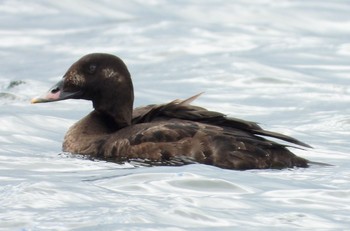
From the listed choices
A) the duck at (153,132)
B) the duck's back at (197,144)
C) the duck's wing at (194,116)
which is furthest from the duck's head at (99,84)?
the duck's back at (197,144)

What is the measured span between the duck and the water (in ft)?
0.38

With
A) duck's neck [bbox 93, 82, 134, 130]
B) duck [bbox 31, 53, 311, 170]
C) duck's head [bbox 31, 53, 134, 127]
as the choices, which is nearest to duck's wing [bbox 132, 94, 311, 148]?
duck [bbox 31, 53, 311, 170]

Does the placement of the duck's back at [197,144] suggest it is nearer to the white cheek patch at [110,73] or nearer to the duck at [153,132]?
the duck at [153,132]

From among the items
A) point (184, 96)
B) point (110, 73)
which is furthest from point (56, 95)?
point (184, 96)

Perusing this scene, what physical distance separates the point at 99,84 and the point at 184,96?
4.21 m

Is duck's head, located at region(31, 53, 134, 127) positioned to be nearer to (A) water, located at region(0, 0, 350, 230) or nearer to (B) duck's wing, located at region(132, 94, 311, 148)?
(B) duck's wing, located at region(132, 94, 311, 148)

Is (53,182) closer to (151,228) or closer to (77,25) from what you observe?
(151,228)

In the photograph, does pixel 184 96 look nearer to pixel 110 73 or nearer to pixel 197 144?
pixel 110 73

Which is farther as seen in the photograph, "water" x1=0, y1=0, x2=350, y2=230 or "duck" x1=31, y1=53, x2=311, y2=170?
"duck" x1=31, y1=53, x2=311, y2=170

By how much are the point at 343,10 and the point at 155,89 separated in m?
5.96

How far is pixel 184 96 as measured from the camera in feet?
50.0

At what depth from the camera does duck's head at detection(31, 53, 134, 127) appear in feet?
36.2

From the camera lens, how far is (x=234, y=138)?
33.5 feet

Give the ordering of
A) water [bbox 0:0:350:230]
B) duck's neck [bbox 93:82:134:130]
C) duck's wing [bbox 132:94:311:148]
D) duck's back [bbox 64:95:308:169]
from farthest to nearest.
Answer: duck's neck [bbox 93:82:134:130] → duck's wing [bbox 132:94:311:148] → duck's back [bbox 64:95:308:169] → water [bbox 0:0:350:230]
